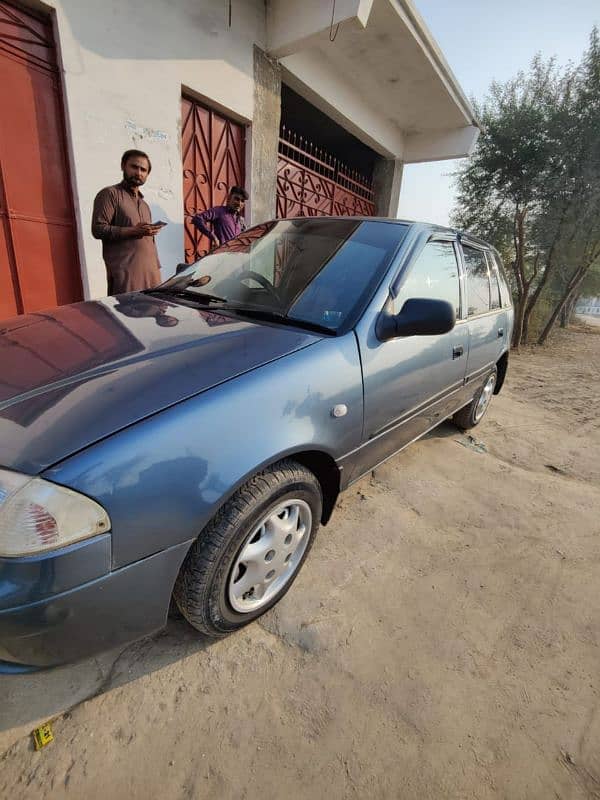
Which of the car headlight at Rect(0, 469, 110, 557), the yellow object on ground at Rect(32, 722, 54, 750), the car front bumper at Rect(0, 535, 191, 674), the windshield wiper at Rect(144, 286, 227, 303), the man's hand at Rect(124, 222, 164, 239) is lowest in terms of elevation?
the yellow object on ground at Rect(32, 722, 54, 750)

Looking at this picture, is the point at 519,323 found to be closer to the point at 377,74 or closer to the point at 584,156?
the point at 584,156

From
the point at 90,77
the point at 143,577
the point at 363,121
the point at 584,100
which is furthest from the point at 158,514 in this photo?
the point at 584,100

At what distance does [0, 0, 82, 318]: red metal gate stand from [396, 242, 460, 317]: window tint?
346cm

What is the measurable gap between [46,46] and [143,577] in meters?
4.58

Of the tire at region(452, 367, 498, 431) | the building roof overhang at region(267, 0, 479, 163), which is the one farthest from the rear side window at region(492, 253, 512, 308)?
the building roof overhang at region(267, 0, 479, 163)

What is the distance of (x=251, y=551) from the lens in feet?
4.74

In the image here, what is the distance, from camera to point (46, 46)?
3.38 m

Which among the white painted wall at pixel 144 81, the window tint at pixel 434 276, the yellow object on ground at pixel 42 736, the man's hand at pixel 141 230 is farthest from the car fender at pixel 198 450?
the white painted wall at pixel 144 81

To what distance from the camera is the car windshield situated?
1817 millimetres

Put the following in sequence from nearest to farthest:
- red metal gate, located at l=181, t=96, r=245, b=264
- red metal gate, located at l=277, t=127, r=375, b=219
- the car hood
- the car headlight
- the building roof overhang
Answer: the car headlight, the car hood, red metal gate, located at l=181, t=96, r=245, b=264, the building roof overhang, red metal gate, located at l=277, t=127, r=375, b=219

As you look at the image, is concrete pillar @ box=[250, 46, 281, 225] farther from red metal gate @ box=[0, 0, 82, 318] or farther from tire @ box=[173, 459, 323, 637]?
tire @ box=[173, 459, 323, 637]

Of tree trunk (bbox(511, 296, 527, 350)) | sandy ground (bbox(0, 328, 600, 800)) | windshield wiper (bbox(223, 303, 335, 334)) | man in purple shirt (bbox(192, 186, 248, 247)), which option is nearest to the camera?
sandy ground (bbox(0, 328, 600, 800))

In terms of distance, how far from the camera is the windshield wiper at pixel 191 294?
2.03 meters

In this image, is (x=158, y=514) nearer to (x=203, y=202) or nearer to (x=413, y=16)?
(x=203, y=202)
